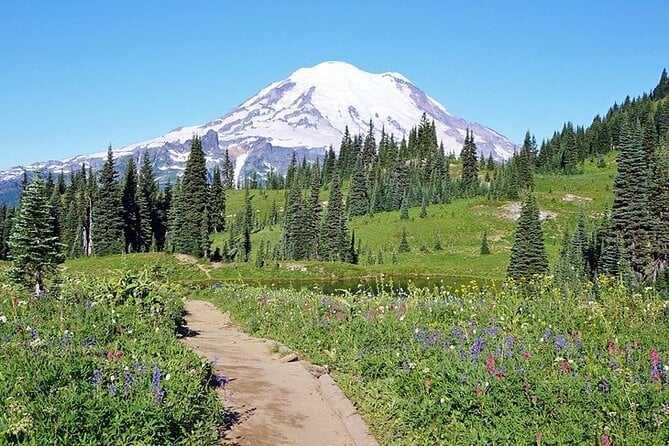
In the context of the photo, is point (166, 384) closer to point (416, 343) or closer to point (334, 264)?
point (416, 343)

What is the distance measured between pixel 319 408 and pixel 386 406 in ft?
4.83

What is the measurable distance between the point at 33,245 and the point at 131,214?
6474 centimetres

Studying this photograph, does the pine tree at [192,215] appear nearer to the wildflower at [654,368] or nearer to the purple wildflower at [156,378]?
the purple wildflower at [156,378]

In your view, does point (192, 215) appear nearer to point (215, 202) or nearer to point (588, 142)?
point (215, 202)

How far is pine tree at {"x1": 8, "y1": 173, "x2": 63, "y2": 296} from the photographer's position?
2244 cm

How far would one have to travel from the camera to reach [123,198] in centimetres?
8388

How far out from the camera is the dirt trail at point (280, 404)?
7.89 meters

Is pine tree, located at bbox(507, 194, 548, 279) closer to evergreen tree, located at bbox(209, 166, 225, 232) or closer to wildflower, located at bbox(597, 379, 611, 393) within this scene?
evergreen tree, located at bbox(209, 166, 225, 232)

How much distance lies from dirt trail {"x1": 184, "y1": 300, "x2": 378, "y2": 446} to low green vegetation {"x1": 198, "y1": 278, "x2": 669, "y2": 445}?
1.21 ft

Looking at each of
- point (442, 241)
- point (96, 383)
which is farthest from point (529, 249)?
point (96, 383)

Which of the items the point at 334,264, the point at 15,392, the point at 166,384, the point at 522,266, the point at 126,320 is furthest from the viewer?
the point at 334,264

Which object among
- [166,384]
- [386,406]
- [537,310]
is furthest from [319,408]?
[537,310]

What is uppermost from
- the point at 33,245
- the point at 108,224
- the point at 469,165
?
the point at 469,165

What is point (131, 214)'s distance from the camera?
84938mm
